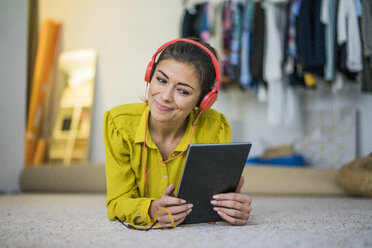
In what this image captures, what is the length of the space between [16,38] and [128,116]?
5.61 ft

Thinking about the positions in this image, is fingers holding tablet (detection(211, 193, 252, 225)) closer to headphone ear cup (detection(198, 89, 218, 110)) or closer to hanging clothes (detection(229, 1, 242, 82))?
headphone ear cup (detection(198, 89, 218, 110))

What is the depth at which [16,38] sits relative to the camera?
2.63 metres

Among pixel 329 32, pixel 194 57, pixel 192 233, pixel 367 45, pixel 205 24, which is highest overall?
pixel 205 24

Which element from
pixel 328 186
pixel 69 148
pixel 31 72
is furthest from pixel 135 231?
pixel 31 72

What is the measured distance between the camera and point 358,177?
229 cm

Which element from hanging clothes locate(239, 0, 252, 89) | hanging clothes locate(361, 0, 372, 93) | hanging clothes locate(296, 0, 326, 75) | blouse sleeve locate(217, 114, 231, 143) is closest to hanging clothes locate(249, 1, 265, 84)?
hanging clothes locate(239, 0, 252, 89)

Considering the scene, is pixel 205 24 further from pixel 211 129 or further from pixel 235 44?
pixel 211 129

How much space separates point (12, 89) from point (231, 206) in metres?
2.08

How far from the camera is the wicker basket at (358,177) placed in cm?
227

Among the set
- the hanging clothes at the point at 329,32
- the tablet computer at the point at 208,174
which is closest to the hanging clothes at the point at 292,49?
the hanging clothes at the point at 329,32

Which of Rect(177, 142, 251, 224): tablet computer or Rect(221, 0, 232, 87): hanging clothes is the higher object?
Rect(221, 0, 232, 87): hanging clothes

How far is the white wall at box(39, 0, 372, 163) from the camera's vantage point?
381cm

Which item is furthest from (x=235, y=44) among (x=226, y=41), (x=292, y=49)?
(x=292, y=49)

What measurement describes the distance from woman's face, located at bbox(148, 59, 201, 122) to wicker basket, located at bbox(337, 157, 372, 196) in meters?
1.51
